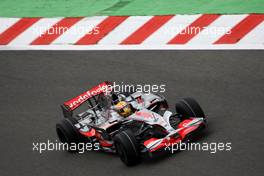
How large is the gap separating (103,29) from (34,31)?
1.72 metres

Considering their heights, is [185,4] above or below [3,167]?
above

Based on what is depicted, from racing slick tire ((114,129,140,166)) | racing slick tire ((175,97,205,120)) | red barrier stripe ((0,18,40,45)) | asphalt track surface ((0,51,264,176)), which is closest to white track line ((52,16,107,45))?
asphalt track surface ((0,51,264,176))

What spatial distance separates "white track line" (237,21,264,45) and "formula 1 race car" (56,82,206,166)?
10.9 feet

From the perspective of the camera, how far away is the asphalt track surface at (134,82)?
11.1m

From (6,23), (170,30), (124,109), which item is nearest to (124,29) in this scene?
(170,30)

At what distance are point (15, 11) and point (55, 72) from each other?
3.58 metres

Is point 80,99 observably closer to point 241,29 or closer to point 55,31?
point 241,29

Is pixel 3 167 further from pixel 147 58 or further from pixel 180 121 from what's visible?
pixel 147 58

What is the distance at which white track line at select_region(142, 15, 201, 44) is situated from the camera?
15820mm

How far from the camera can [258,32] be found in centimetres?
1523

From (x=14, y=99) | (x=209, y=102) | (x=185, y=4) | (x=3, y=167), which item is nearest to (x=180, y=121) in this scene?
(x=209, y=102)

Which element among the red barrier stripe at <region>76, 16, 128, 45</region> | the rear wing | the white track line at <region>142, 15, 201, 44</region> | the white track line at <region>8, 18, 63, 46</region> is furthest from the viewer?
the white track line at <region>8, 18, 63, 46</region>

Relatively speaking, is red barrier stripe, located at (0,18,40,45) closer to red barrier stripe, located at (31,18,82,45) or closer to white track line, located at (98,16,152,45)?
red barrier stripe, located at (31,18,82,45)

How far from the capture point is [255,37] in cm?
1515
